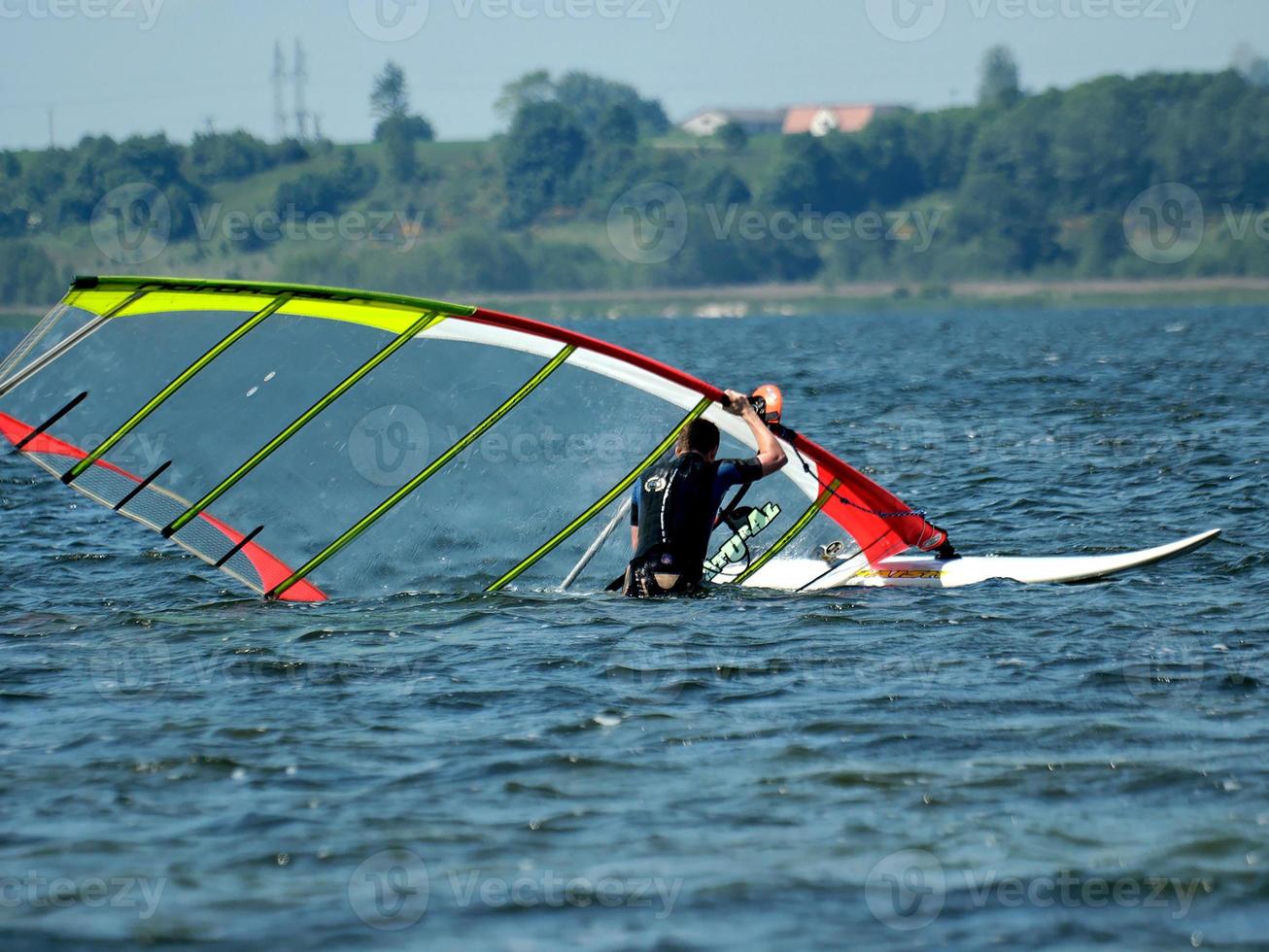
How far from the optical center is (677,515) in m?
9.12

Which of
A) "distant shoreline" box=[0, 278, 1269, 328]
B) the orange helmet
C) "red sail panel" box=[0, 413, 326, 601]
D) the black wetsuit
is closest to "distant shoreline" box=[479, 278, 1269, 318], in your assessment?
"distant shoreline" box=[0, 278, 1269, 328]

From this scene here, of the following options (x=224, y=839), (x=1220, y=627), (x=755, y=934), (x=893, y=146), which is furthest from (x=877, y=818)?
(x=893, y=146)

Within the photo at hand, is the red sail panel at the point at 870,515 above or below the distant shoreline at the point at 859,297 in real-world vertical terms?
above

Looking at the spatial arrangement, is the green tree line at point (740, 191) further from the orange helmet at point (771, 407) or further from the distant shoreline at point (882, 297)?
the orange helmet at point (771, 407)

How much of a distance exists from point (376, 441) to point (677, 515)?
1.86 m

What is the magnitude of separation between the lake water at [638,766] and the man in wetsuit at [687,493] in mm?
283

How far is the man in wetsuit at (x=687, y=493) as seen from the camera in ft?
29.7

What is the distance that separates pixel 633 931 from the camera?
4809 millimetres

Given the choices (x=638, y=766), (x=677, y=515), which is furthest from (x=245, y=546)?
(x=638, y=766)

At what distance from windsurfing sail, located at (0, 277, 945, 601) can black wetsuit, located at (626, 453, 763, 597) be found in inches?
19.4

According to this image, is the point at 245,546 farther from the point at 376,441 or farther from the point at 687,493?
the point at 687,493

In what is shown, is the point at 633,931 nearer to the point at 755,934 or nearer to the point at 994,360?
the point at 755,934

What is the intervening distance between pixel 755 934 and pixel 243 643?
4.49m

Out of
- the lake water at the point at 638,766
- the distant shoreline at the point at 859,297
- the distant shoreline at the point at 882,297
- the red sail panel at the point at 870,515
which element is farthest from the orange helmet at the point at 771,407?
the distant shoreline at the point at 882,297
